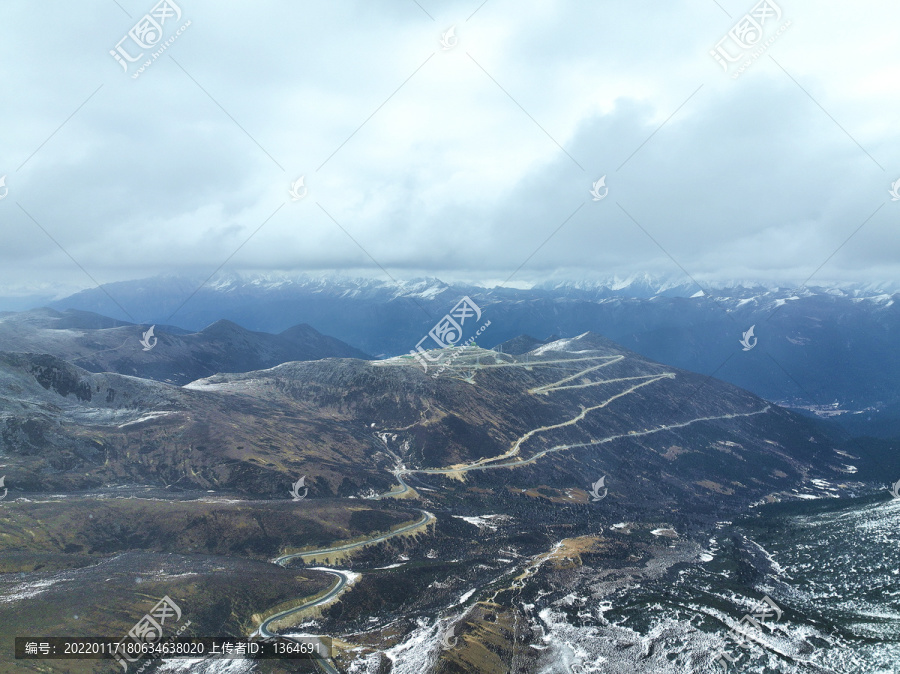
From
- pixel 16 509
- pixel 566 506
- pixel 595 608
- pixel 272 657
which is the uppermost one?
pixel 16 509

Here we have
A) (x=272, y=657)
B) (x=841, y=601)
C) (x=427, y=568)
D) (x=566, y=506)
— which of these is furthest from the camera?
(x=566, y=506)

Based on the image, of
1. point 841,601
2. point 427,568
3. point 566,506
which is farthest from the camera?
point 566,506

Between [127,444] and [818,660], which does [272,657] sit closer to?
[818,660]

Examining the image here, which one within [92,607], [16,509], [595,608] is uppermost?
[16,509]

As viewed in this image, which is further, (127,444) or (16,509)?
(127,444)

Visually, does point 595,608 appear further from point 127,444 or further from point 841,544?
point 127,444

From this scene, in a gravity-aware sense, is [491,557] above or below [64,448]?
below

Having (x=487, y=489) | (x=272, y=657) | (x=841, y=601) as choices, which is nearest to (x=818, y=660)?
(x=841, y=601)

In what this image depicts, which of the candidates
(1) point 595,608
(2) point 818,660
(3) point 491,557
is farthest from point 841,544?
(3) point 491,557

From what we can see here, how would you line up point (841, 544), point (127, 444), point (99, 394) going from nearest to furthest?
point (841, 544)
point (127, 444)
point (99, 394)
